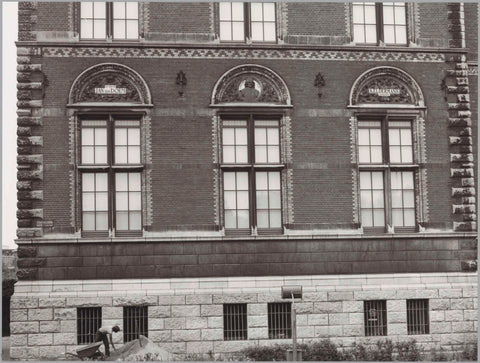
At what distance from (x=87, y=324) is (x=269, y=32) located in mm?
8790

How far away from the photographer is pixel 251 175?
20.5 meters

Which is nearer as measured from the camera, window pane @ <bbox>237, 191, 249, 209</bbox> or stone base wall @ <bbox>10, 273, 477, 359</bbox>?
stone base wall @ <bbox>10, 273, 477, 359</bbox>

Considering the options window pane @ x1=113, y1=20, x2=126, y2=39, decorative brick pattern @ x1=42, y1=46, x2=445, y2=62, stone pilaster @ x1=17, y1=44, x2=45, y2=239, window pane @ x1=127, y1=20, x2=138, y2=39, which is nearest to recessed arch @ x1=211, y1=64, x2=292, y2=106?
decorative brick pattern @ x1=42, y1=46, x2=445, y2=62

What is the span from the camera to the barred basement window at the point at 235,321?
787 inches

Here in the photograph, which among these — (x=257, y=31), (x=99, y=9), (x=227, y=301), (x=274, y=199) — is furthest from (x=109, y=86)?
(x=227, y=301)

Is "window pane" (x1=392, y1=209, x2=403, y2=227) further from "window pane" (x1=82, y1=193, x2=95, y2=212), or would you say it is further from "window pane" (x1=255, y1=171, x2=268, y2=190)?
"window pane" (x1=82, y1=193, x2=95, y2=212)

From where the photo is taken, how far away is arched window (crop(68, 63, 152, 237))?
2005 centimetres

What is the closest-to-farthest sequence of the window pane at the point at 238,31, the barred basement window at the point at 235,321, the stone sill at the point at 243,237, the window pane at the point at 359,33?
the stone sill at the point at 243,237
the barred basement window at the point at 235,321
the window pane at the point at 238,31
the window pane at the point at 359,33

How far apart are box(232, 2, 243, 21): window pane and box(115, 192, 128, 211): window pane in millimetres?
5405

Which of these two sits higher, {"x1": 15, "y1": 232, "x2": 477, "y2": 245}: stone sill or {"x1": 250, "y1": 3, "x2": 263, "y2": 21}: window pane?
{"x1": 250, "y1": 3, "x2": 263, "y2": 21}: window pane

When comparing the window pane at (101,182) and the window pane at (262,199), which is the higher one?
the window pane at (101,182)

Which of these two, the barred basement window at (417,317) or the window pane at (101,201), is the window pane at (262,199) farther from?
the barred basement window at (417,317)

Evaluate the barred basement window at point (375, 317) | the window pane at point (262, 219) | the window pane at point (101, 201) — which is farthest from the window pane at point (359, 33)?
the window pane at point (101, 201)

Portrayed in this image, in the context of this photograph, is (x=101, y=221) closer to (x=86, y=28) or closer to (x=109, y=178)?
(x=109, y=178)
